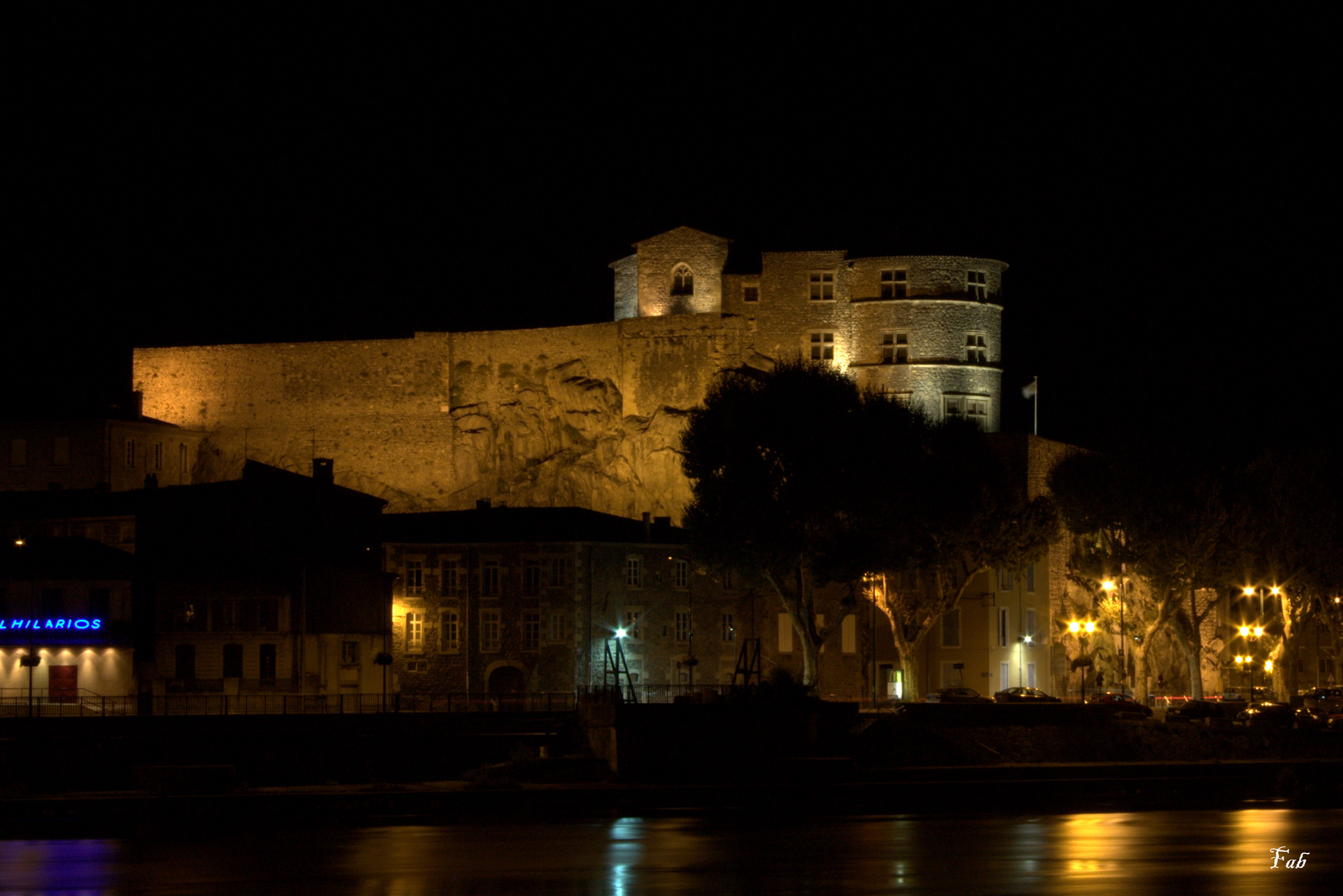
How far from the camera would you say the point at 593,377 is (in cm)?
9194

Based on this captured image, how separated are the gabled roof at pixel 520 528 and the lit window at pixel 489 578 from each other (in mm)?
→ 785

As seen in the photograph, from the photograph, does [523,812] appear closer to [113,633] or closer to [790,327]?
[113,633]

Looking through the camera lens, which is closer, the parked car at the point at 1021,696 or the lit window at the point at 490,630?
the parked car at the point at 1021,696

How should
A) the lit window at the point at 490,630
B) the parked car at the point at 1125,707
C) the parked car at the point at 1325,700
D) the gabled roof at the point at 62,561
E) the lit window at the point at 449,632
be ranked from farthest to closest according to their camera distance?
the lit window at the point at 449,632 < the lit window at the point at 490,630 < the gabled roof at the point at 62,561 < the parked car at the point at 1325,700 < the parked car at the point at 1125,707

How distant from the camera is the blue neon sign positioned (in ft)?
214

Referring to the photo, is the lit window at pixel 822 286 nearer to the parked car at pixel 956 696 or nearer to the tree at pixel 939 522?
the tree at pixel 939 522

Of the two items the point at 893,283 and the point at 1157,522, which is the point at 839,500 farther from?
the point at 893,283

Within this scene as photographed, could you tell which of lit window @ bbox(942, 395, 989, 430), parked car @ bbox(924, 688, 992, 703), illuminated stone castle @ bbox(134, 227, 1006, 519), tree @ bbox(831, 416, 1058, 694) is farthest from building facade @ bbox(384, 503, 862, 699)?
lit window @ bbox(942, 395, 989, 430)

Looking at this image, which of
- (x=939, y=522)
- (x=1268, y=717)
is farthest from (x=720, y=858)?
(x=939, y=522)

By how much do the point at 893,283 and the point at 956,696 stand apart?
25.0 metres

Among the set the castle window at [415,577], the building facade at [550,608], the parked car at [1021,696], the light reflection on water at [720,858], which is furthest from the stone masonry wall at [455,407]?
the light reflection on water at [720,858]

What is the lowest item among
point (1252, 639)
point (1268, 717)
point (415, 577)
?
point (1268, 717)

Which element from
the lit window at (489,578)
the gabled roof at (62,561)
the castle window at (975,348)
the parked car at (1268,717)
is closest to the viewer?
the parked car at (1268,717)

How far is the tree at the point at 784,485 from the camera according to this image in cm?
6475
